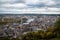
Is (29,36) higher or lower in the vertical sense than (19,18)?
lower

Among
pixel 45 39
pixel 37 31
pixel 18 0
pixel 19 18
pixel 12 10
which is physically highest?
pixel 18 0

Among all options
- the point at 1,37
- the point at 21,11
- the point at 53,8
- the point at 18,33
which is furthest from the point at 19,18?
the point at 53,8

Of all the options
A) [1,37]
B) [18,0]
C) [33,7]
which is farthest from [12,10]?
[1,37]

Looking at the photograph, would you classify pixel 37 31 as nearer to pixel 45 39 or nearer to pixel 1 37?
pixel 45 39

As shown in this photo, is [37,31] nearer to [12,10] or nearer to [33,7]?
[33,7]

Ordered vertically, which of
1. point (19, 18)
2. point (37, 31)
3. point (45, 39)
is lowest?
point (45, 39)

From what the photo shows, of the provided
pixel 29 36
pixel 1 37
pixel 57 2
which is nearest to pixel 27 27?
pixel 29 36

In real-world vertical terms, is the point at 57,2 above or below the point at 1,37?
above
